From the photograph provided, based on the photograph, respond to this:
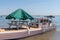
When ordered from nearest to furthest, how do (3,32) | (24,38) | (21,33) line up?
(3,32) < (21,33) < (24,38)

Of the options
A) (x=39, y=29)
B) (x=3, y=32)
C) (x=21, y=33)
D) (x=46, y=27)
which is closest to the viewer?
(x=3, y=32)

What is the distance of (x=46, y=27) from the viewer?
91.9 ft

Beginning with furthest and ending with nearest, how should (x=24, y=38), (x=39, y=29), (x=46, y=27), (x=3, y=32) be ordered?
(x=46, y=27), (x=39, y=29), (x=24, y=38), (x=3, y=32)

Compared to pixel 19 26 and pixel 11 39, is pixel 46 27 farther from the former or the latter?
pixel 11 39

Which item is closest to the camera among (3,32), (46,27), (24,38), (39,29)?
(3,32)

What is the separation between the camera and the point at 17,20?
21.7m

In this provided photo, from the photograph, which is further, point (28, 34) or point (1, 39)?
point (28, 34)

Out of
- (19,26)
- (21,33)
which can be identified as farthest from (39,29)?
(21,33)

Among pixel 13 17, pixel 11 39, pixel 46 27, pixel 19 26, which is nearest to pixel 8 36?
pixel 11 39

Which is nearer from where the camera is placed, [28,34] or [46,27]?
[28,34]

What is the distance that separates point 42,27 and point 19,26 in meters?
4.42

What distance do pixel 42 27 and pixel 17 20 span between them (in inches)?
209

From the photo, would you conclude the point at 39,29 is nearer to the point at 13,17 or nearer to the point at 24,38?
the point at 24,38

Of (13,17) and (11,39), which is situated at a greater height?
(13,17)
